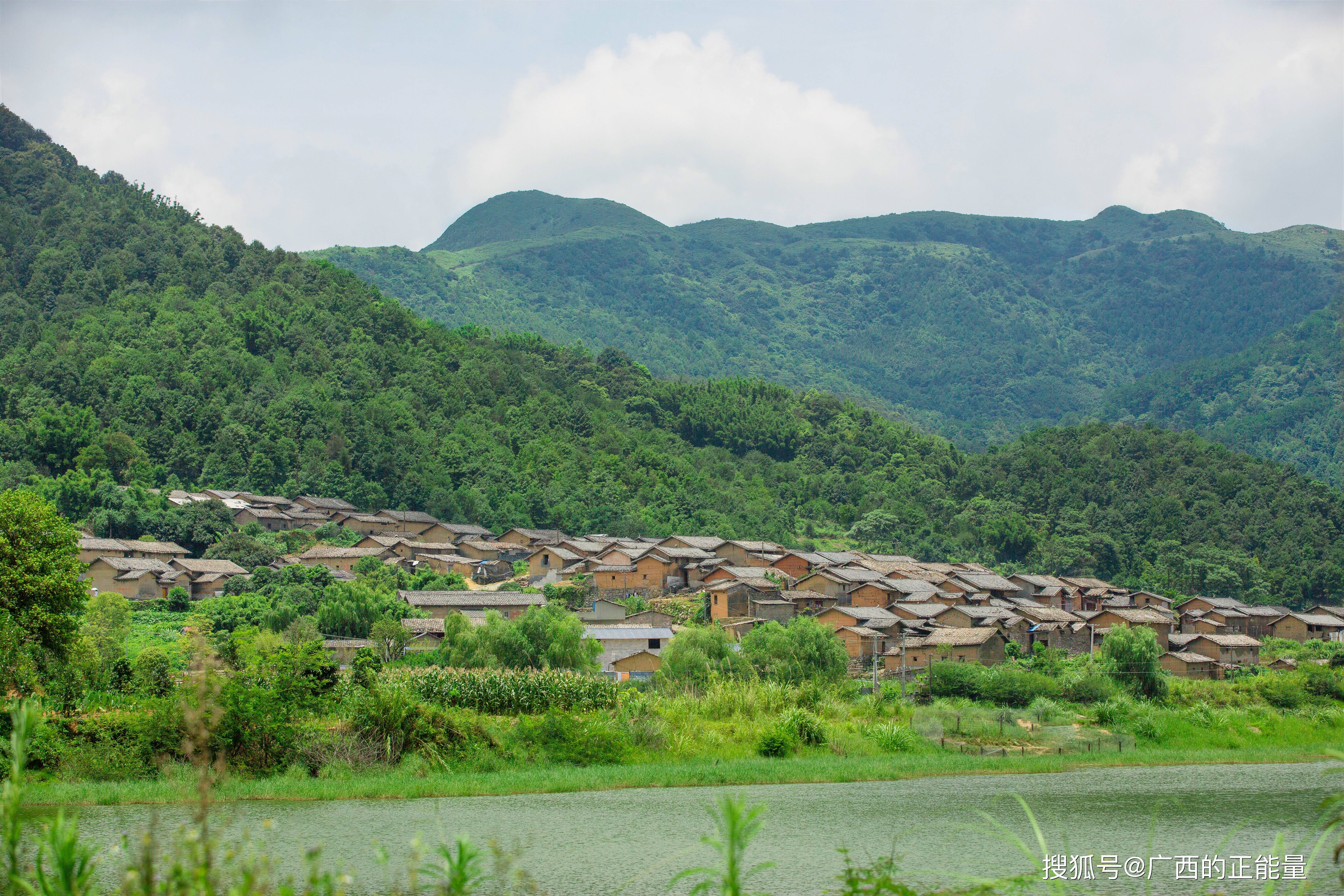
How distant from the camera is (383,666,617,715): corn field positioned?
2467cm

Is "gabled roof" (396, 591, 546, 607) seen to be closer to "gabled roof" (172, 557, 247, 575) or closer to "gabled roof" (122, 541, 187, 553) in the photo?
"gabled roof" (172, 557, 247, 575)

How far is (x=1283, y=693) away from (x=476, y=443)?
53.0m

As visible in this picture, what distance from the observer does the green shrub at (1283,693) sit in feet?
110

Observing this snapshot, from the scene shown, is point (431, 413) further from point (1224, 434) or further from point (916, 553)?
point (1224, 434)

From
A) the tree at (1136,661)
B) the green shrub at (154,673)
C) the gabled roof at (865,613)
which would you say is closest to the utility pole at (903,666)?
the gabled roof at (865,613)

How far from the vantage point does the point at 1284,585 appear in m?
67.5

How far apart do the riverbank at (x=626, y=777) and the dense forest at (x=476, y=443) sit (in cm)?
3668

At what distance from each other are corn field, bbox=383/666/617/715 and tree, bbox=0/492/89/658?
653cm

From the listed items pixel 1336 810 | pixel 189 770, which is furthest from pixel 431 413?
pixel 1336 810

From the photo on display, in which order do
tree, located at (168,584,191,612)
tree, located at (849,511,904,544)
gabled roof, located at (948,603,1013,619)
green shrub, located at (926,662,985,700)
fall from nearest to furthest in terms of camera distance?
green shrub, located at (926,662,985,700)
tree, located at (168,584,191,612)
gabled roof, located at (948,603,1013,619)
tree, located at (849,511,904,544)

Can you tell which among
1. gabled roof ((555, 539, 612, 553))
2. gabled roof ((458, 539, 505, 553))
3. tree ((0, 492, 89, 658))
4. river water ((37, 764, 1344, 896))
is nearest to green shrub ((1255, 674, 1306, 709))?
river water ((37, 764, 1344, 896))

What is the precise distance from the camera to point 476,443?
75.9 metres

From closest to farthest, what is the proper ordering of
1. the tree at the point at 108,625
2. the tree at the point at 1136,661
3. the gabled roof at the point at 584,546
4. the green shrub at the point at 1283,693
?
the tree at the point at 108,625, the green shrub at the point at 1283,693, the tree at the point at 1136,661, the gabled roof at the point at 584,546

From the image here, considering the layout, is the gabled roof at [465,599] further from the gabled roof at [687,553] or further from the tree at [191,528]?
the tree at [191,528]
